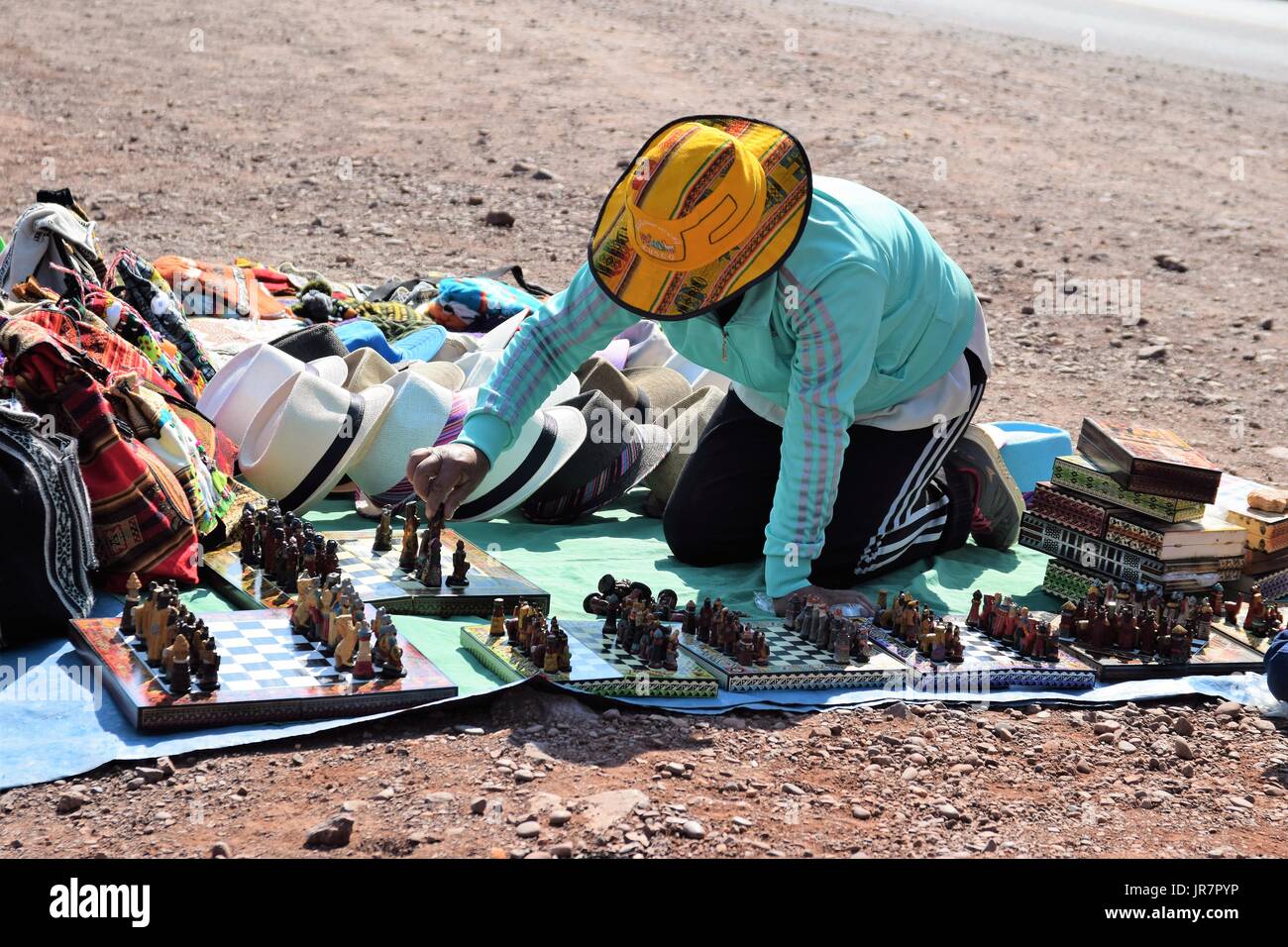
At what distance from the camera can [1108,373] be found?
9.02m

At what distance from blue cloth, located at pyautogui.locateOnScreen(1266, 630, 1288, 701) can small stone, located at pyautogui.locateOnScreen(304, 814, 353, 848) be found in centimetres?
275

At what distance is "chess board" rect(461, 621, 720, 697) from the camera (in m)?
4.04

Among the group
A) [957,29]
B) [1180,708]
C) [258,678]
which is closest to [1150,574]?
[1180,708]

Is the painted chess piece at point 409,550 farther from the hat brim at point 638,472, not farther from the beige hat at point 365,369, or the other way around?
the beige hat at point 365,369

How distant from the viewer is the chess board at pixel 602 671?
404 centimetres

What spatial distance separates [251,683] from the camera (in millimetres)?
3783

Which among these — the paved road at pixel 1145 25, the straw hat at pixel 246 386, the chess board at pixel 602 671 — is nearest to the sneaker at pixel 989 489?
the chess board at pixel 602 671

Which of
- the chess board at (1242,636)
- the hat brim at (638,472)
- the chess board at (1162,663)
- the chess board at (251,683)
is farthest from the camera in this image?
the hat brim at (638,472)

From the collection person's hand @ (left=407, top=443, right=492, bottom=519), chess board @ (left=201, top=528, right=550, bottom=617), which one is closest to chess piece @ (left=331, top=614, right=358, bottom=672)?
chess board @ (left=201, top=528, right=550, bottom=617)

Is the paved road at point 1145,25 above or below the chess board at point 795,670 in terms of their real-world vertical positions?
above

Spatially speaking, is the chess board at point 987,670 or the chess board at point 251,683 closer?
the chess board at point 251,683

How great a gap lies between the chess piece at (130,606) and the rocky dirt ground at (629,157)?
58 cm

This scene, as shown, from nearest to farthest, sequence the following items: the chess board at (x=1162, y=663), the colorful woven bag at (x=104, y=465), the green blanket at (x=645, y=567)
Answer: the colorful woven bag at (x=104, y=465)
the chess board at (x=1162, y=663)
the green blanket at (x=645, y=567)

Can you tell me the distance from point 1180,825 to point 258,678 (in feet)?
7.63
